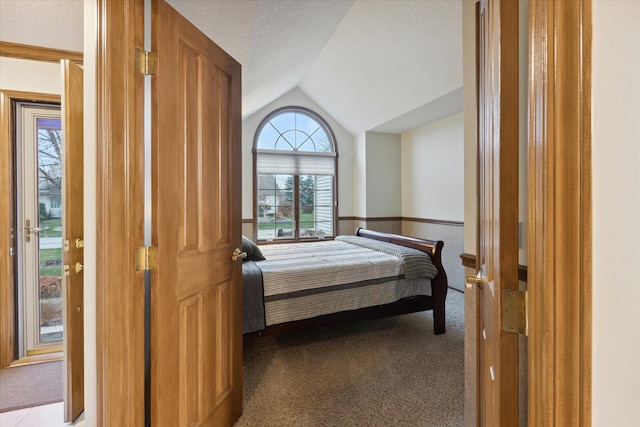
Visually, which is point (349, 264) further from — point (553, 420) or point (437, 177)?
point (437, 177)

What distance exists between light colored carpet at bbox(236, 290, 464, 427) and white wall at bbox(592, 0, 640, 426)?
151cm

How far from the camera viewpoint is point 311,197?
5.59 metres

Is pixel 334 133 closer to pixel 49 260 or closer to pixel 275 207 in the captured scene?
pixel 275 207

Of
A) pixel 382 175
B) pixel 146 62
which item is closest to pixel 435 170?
pixel 382 175

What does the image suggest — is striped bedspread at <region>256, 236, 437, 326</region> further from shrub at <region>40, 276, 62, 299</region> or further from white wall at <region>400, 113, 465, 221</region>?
white wall at <region>400, 113, 465, 221</region>

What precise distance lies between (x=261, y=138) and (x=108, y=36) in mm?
4254

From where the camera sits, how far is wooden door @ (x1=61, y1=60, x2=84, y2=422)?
151 cm

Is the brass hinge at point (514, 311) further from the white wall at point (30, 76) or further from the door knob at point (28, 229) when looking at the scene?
the door knob at point (28, 229)

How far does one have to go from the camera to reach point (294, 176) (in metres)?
5.42

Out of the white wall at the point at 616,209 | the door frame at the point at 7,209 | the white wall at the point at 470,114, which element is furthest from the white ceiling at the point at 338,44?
the white wall at the point at 616,209

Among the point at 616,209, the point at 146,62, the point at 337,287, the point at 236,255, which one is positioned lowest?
the point at 337,287

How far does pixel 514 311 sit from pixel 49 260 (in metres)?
3.11

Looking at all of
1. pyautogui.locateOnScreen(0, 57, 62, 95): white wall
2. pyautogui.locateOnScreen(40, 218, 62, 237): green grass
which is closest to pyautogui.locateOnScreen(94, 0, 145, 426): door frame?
pyautogui.locateOnScreen(0, 57, 62, 95): white wall

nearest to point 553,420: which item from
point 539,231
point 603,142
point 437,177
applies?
point 539,231
